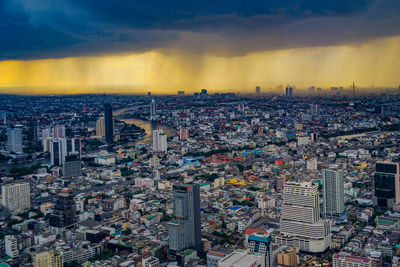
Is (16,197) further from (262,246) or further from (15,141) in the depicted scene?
(15,141)

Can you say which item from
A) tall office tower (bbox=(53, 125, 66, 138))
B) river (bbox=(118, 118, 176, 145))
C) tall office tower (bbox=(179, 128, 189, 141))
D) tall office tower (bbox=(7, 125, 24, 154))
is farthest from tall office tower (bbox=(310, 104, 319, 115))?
tall office tower (bbox=(7, 125, 24, 154))

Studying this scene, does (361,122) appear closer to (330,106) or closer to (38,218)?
(330,106)

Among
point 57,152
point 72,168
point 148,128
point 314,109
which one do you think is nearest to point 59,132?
point 57,152

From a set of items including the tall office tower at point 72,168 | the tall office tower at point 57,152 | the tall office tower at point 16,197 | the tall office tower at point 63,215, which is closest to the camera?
the tall office tower at point 63,215

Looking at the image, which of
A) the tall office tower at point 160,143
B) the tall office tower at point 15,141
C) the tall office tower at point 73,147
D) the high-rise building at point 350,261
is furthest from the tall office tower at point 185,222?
the tall office tower at point 15,141

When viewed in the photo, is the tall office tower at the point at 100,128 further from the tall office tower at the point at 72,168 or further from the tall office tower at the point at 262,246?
the tall office tower at the point at 262,246

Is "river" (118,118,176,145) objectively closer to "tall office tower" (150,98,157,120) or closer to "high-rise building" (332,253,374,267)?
"tall office tower" (150,98,157,120)
